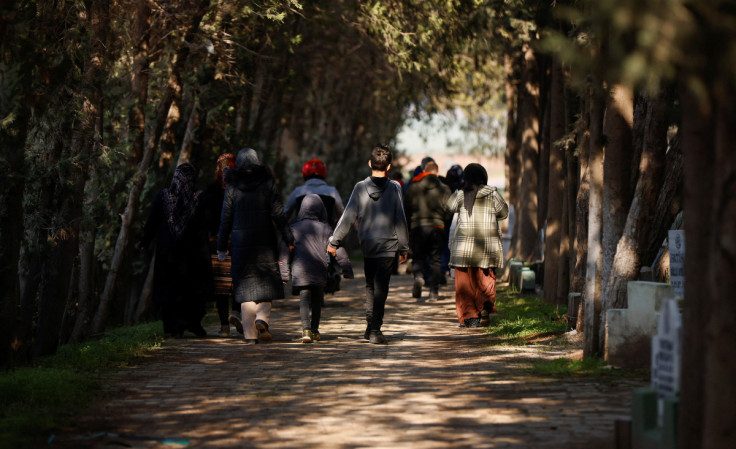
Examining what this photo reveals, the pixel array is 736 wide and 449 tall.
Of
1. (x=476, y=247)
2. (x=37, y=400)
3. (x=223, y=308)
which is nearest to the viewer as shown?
(x=37, y=400)

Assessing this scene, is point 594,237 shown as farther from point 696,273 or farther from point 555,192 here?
point 555,192

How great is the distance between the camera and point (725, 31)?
4.92m

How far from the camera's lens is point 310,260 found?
12641 millimetres

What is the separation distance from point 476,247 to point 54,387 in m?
6.73

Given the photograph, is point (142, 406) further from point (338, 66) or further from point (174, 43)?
point (338, 66)

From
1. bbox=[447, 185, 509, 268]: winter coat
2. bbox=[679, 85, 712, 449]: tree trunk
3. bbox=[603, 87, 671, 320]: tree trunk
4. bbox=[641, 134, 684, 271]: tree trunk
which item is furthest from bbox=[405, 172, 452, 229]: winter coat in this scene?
bbox=[679, 85, 712, 449]: tree trunk

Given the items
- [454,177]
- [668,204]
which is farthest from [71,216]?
[454,177]

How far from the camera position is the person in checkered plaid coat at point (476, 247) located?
14.2 metres

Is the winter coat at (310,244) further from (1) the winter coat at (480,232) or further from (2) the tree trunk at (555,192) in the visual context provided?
(2) the tree trunk at (555,192)

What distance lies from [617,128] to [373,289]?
332 cm

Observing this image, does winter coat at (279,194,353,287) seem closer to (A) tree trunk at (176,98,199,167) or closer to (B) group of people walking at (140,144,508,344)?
(B) group of people walking at (140,144,508,344)

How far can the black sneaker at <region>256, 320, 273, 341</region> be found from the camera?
12.4 meters

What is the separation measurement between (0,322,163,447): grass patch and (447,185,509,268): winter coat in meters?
4.03

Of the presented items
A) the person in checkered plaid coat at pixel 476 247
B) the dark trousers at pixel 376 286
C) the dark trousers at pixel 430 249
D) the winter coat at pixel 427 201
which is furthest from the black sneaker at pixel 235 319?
the winter coat at pixel 427 201
